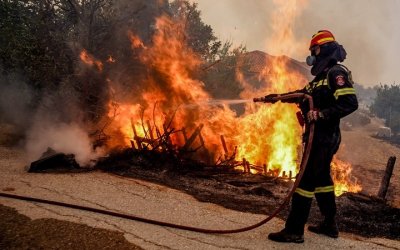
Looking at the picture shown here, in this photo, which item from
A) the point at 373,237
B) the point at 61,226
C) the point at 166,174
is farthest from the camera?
the point at 166,174

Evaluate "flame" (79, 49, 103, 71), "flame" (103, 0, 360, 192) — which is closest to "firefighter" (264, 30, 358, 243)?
"flame" (103, 0, 360, 192)

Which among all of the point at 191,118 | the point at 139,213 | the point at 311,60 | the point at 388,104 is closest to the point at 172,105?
the point at 191,118

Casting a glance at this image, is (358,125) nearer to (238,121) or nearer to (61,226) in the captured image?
(238,121)

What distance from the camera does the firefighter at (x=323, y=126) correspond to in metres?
3.83

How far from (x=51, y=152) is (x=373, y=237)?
6.59 m

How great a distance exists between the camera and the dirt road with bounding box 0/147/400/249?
3.75 meters

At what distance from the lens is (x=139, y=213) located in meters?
4.62

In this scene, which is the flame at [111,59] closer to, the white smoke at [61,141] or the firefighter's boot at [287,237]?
the white smoke at [61,141]

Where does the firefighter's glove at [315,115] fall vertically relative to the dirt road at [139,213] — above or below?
above

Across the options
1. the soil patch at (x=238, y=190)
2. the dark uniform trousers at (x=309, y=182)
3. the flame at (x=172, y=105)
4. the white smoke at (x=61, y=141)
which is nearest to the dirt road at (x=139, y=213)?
the dark uniform trousers at (x=309, y=182)

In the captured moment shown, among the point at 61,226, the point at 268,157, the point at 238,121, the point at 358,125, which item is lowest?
the point at 61,226

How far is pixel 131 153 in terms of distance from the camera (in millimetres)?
8180

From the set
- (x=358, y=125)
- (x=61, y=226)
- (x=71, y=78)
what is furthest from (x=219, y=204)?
(x=358, y=125)

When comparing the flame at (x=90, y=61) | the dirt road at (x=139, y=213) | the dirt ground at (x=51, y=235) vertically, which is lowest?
the dirt ground at (x=51, y=235)
